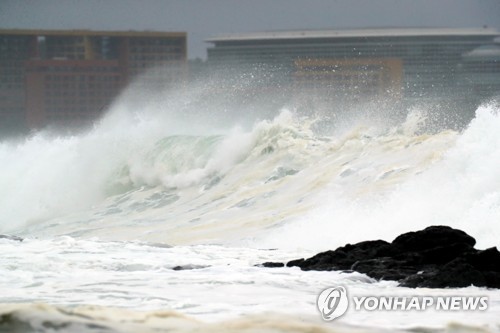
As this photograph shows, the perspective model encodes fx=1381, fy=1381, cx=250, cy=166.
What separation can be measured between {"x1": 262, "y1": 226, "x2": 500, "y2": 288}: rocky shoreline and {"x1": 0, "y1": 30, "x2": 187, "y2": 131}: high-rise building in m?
112

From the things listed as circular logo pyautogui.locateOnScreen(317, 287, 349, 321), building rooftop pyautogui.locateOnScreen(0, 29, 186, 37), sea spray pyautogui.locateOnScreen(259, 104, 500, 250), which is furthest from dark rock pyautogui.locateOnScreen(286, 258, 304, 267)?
building rooftop pyautogui.locateOnScreen(0, 29, 186, 37)

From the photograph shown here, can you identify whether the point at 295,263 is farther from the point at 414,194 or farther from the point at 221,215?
the point at 221,215

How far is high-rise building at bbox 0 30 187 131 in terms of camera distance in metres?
135

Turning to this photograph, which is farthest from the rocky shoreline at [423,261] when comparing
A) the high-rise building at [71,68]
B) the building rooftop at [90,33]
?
the building rooftop at [90,33]

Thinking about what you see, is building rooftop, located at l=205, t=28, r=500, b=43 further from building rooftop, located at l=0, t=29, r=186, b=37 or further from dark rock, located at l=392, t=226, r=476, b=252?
dark rock, located at l=392, t=226, r=476, b=252

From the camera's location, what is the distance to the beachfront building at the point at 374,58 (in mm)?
123438

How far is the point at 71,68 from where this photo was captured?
140m

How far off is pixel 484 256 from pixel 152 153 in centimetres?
2424

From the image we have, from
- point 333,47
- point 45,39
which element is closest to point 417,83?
→ point 333,47

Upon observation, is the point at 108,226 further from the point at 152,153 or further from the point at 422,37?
the point at 422,37

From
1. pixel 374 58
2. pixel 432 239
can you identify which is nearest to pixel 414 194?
pixel 432 239

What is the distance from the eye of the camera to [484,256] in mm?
16297

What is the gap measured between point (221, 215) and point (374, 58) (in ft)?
351

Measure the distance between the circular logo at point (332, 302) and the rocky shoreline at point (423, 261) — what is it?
90 centimetres
